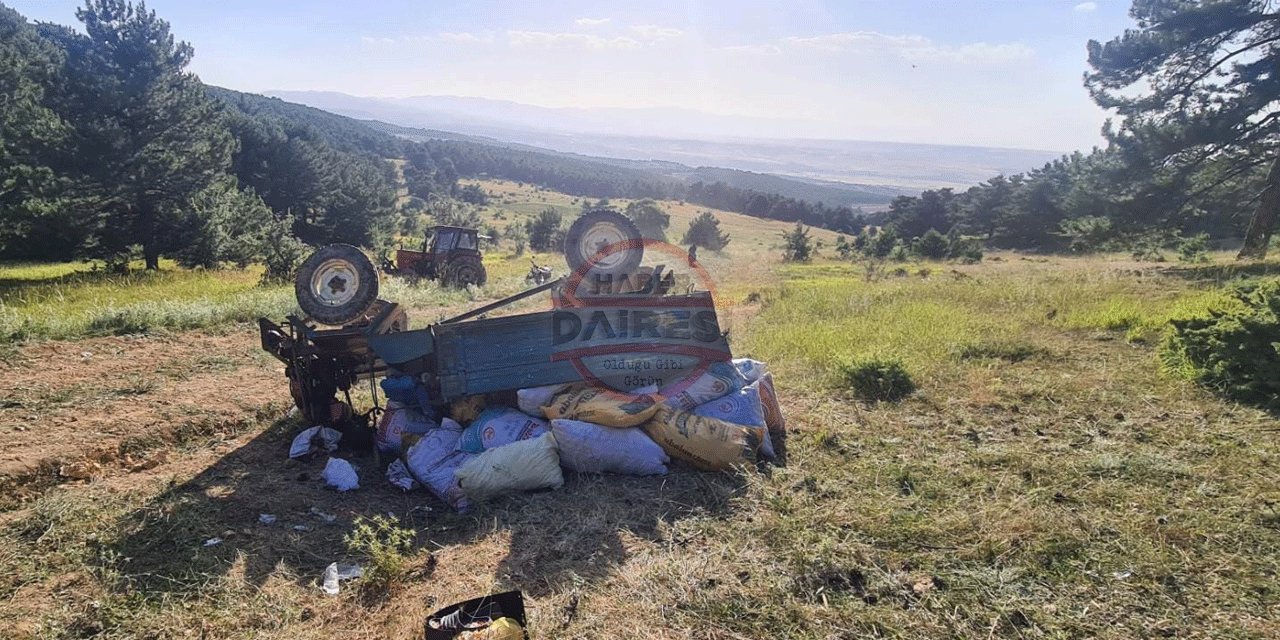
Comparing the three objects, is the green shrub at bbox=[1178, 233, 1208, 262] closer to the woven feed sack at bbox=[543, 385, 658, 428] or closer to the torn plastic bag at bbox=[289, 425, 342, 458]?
the woven feed sack at bbox=[543, 385, 658, 428]

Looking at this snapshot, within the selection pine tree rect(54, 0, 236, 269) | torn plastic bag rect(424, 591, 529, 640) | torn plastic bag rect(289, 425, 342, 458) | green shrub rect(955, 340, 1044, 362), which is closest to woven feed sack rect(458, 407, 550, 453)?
torn plastic bag rect(289, 425, 342, 458)

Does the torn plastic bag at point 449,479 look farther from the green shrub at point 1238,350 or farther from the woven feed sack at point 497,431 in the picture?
the green shrub at point 1238,350

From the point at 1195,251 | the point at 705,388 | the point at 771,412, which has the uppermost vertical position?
the point at 1195,251

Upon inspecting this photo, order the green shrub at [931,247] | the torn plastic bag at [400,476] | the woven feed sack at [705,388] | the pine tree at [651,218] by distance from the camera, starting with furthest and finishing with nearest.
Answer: the pine tree at [651,218], the green shrub at [931,247], the woven feed sack at [705,388], the torn plastic bag at [400,476]

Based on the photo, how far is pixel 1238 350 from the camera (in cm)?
539

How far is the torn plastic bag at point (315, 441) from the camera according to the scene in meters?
4.95

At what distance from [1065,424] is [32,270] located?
26.5 m

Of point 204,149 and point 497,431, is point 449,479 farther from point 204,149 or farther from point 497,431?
point 204,149

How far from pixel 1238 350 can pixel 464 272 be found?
15339 mm

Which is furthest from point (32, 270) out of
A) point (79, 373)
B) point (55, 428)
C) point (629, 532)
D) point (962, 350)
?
point (962, 350)

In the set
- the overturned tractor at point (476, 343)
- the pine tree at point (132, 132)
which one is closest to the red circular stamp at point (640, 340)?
the overturned tractor at point (476, 343)

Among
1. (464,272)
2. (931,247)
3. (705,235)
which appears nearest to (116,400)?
(464,272)

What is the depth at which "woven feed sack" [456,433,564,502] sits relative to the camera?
4.20 metres

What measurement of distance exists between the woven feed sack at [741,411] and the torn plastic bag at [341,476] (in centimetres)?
259
